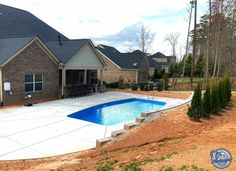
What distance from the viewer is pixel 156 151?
295 inches

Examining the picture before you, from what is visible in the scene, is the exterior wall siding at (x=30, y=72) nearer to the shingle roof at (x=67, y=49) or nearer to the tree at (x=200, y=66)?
the shingle roof at (x=67, y=49)

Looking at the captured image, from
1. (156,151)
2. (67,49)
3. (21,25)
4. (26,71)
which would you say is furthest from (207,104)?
(21,25)

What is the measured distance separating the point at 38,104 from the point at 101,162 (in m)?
12.7

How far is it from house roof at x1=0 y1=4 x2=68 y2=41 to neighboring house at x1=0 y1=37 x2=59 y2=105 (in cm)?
798

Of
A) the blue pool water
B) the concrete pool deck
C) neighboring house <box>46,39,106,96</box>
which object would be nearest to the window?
neighboring house <box>46,39,106,96</box>

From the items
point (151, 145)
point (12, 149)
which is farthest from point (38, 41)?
point (151, 145)

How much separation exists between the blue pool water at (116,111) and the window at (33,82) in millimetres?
4662

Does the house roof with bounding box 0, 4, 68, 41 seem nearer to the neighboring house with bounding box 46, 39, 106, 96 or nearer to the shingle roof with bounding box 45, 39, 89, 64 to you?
the neighboring house with bounding box 46, 39, 106, 96

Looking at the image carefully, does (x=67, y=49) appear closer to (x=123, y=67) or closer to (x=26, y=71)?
(x=26, y=71)

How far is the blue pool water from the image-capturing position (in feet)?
51.2

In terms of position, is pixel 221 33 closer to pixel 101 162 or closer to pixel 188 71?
pixel 188 71

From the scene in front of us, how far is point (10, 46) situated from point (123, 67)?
19180mm

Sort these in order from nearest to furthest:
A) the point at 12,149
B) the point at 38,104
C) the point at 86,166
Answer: the point at 86,166 < the point at 12,149 < the point at 38,104

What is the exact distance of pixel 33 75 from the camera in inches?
773
